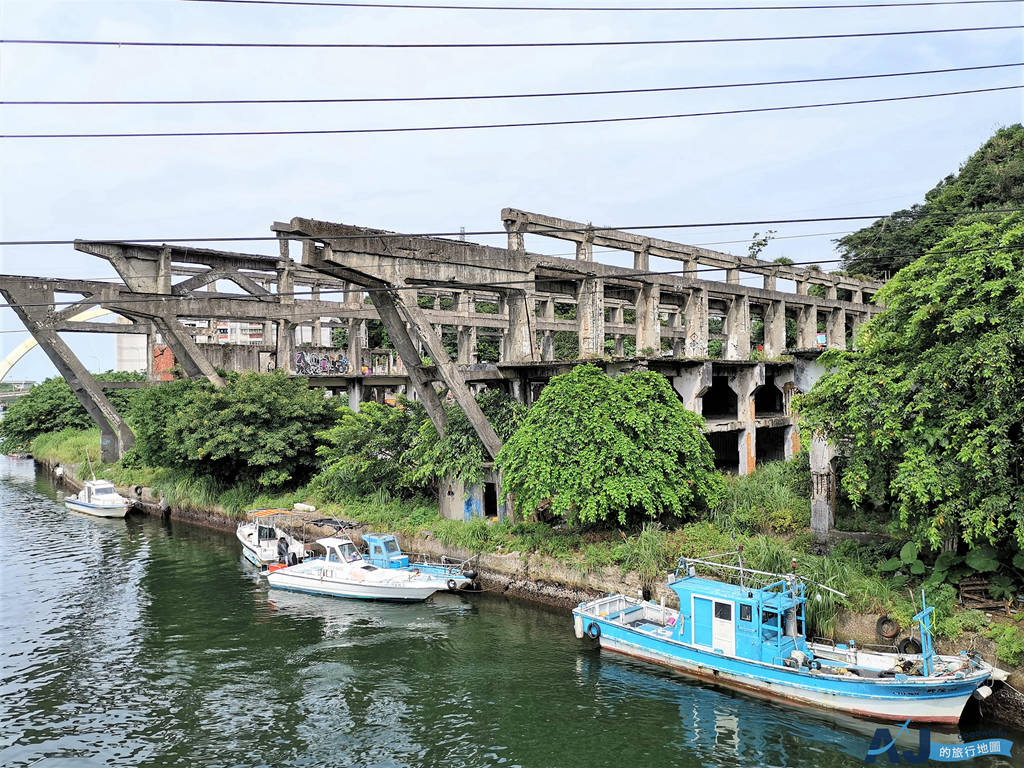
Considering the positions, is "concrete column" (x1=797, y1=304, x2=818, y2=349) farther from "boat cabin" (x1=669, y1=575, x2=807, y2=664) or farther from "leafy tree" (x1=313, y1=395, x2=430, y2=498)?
"boat cabin" (x1=669, y1=575, x2=807, y2=664)

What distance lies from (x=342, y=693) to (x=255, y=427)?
16933mm

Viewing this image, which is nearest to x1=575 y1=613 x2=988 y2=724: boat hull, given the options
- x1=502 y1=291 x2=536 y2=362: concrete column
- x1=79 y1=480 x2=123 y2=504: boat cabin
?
x1=502 y1=291 x2=536 y2=362: concrete column

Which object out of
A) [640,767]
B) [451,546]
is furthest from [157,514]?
[640,767]

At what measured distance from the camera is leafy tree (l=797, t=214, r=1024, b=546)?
12562 millimetres

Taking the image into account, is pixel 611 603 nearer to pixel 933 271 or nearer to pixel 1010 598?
pixel 1010 598

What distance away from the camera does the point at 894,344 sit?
48.7 ft

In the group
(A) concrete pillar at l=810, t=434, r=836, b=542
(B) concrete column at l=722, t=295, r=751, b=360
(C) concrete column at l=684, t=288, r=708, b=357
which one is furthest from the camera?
(B) concrete column at l=722, t=295, r=751, b=360

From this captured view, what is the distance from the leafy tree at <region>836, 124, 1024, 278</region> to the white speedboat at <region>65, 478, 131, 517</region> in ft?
136

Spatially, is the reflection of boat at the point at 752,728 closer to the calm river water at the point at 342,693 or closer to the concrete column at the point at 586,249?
the calm river water at the point at 342,693

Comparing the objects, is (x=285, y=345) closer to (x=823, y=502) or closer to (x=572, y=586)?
(x=572, y=586)

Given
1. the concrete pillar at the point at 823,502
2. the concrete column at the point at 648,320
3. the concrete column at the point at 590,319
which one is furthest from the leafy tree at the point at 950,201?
the concrete pillar at the point at 823,502

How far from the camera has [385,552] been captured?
21.4 m

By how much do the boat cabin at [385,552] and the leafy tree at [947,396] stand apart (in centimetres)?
1223

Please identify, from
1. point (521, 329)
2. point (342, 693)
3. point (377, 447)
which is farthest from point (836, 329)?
point (342, 693)
